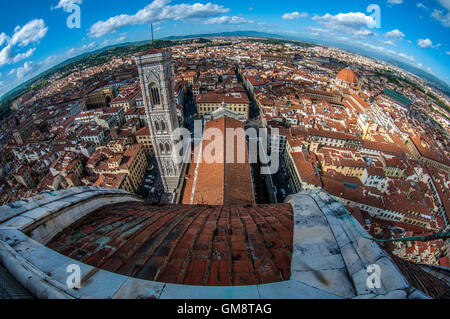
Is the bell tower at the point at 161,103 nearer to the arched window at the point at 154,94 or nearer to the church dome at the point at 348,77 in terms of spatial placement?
the arched window at the point at 154,94

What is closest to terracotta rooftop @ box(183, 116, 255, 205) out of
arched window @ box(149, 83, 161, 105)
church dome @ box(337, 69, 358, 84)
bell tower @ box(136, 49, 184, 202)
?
bell tower @ box(136, 49, 184, 202)

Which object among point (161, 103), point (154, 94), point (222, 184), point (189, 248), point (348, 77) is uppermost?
point (348, 77)

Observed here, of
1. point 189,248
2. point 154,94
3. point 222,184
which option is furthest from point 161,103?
point 189,248

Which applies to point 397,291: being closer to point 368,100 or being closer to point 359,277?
point 359,277

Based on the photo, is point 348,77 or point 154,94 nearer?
point 154,94

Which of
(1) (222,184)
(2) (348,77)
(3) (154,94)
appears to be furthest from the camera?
(2) (348,77)

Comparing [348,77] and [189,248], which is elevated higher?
[348,77]

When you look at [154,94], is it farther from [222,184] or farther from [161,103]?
[222,184]

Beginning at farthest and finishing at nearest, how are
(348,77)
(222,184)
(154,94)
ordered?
1. (348,77)
2. (154,94)
3. (222,184)
